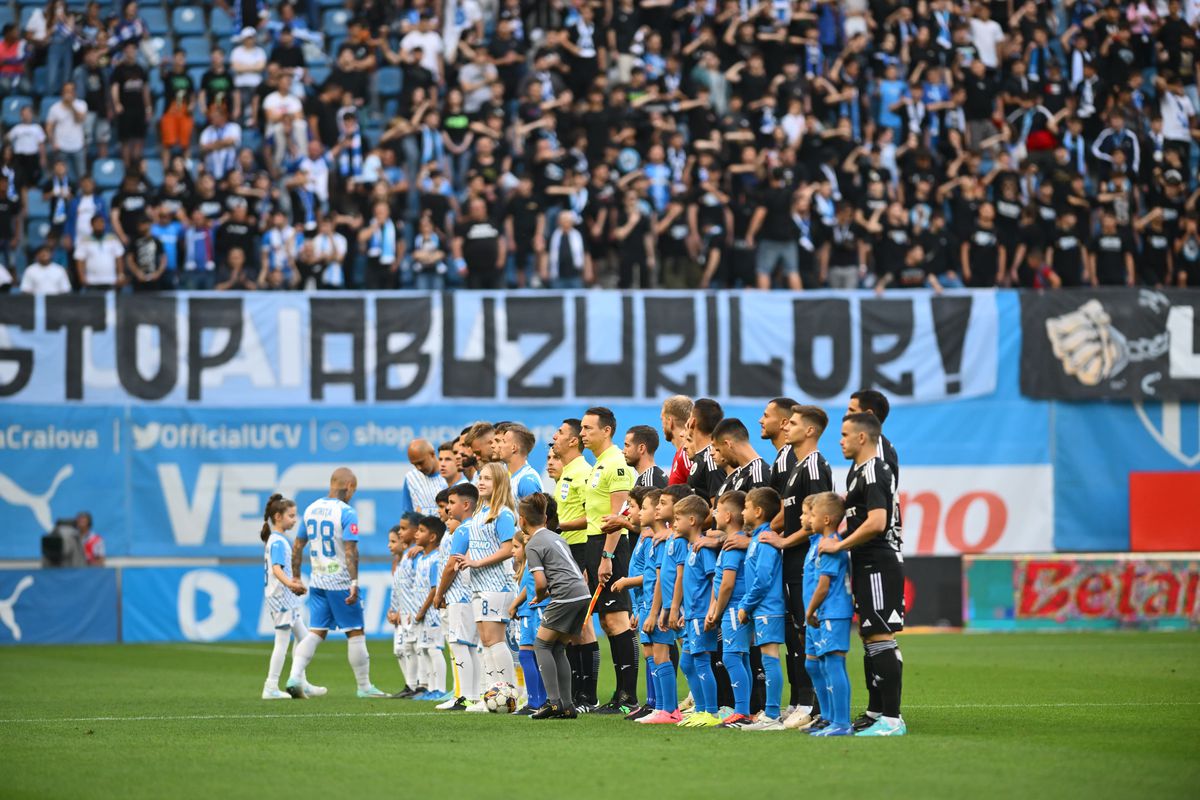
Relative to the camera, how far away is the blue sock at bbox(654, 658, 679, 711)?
12.8 m

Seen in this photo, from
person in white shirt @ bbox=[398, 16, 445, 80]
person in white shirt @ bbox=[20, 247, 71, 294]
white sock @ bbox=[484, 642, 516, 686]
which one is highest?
person in white shirt @ bbox=[398, 16, 445, 80]

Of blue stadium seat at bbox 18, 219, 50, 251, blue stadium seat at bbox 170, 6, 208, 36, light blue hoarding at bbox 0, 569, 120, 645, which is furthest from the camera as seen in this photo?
blue stadium seat at bbox 170, 6, 208, 36

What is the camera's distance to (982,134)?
3017 cm

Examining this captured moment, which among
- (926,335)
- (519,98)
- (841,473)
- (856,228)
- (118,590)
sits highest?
(519,98)

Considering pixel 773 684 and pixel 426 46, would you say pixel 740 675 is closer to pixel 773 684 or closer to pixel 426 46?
pixel 773 684

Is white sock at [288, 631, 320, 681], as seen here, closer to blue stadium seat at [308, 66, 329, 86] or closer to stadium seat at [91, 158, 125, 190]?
stadium seat at [91, 158, 125, 190]

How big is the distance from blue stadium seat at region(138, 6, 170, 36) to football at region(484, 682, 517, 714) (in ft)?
69.2

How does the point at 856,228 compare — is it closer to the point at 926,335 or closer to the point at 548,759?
the point at 926,335

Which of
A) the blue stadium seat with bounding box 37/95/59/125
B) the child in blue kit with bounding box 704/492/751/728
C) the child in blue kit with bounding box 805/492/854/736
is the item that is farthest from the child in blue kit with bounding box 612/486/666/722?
the blue stadium seat with bounding box 37/95/59/125

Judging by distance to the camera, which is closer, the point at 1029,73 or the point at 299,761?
the point at 299,761

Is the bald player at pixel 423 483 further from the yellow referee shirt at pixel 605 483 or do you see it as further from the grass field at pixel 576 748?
the yellow referee shirt at pixel 605 483

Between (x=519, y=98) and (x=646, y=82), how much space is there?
226 centimetres

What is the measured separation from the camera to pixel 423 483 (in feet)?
56.9

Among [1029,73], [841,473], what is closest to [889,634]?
[841,473]
